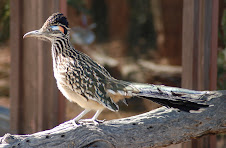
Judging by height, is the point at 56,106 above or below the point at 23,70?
below

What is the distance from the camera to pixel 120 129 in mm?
2484

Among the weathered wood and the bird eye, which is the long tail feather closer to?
the weathered wood

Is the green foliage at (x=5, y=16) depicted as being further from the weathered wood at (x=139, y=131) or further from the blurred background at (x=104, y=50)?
the weathered wood at (x=139, y=131)

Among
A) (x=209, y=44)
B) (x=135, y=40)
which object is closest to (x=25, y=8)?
(x=209, y=44)

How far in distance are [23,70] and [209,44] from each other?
1614 mm

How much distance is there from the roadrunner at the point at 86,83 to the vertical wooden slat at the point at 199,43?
3.14 feet

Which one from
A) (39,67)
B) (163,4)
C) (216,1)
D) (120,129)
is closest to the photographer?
(120,129)

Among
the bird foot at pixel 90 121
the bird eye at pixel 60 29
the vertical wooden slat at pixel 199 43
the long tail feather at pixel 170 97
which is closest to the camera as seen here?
the long tail feather at pixel 170 97

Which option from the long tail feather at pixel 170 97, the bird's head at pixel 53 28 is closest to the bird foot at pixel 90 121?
the long tail feather at pixel 170 97

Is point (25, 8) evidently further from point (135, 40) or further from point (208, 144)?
point (135, 40)

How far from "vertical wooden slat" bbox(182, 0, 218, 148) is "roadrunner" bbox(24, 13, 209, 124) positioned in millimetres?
957

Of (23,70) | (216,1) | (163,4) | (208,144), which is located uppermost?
(163,4)

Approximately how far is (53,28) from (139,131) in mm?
882

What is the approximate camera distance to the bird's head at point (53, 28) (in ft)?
7.46
